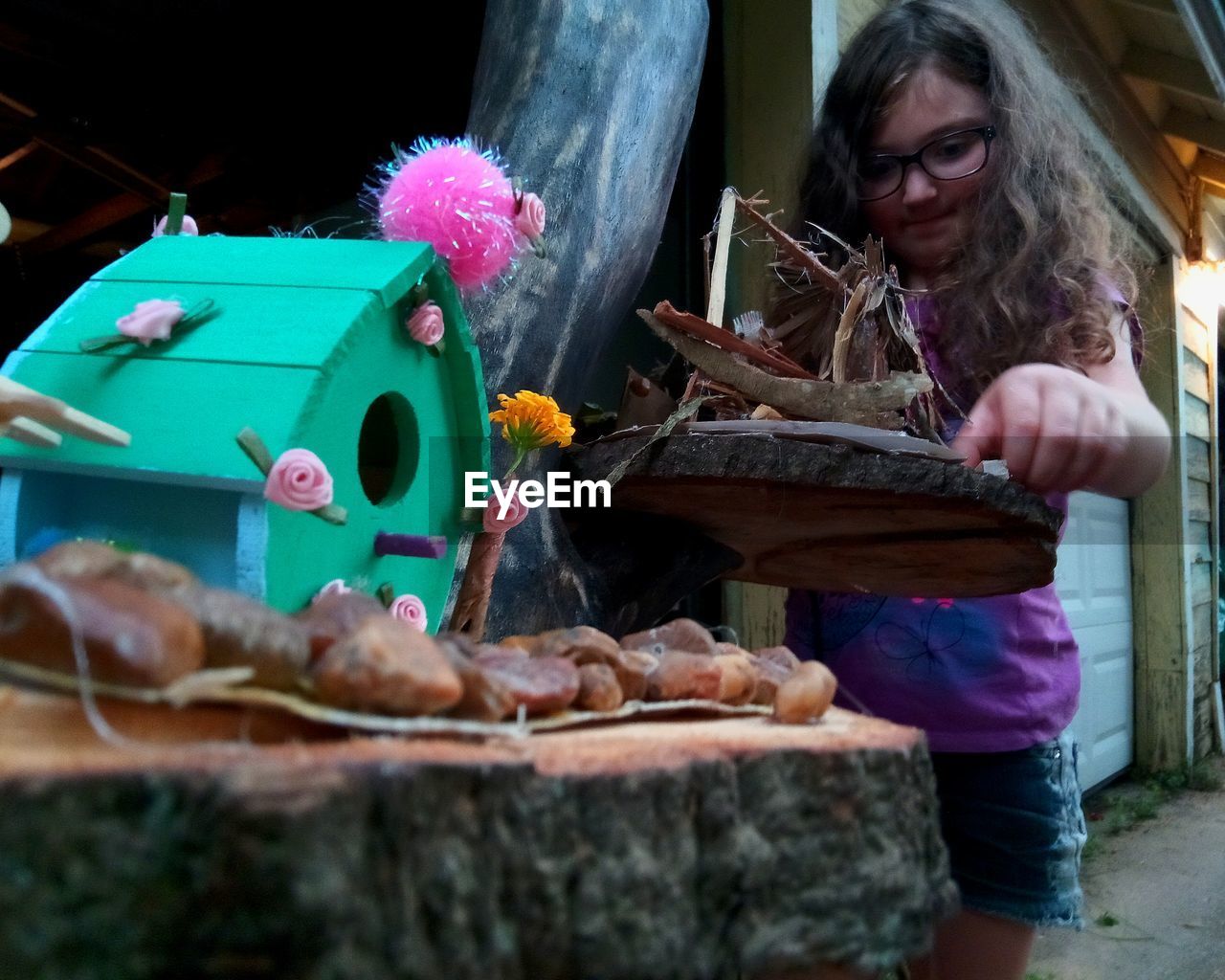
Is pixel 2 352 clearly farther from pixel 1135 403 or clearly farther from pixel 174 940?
pixel 1135 403

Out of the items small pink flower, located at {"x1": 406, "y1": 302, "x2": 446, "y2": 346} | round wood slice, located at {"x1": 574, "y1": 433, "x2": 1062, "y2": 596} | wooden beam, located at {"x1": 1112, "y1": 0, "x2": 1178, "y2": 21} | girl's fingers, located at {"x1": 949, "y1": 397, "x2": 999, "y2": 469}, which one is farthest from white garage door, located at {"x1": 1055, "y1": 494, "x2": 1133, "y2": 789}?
small pink flower, located at {"x1": 406, "y1": 302, "x2": 446, "y2": 346}

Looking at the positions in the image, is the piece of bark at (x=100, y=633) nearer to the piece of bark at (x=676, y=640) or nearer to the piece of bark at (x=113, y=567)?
the piece of bark at (x=113, y=567)

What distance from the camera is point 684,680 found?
491 mm

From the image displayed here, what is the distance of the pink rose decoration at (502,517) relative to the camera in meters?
0.69

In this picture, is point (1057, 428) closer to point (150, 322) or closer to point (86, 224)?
point (150, 322)

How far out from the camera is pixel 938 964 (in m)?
0.97

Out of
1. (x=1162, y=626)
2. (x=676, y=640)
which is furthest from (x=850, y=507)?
(x=1162, y=626)

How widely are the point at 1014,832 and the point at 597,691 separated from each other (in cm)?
73

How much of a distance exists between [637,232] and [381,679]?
75cm

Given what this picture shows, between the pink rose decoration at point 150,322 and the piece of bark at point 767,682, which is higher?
the pink rose decoration at point 150,322

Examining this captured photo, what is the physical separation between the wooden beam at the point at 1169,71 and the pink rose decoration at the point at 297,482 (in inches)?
110

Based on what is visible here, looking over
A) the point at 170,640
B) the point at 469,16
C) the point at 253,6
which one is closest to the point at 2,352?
the point at 253,6

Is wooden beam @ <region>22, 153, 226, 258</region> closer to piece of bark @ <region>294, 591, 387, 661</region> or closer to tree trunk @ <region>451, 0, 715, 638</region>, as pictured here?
tree trunk @ <region>451, 0, 715, 638</region>

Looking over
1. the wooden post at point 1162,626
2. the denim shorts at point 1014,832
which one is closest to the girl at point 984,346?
the denim shorts at point 1014,832
